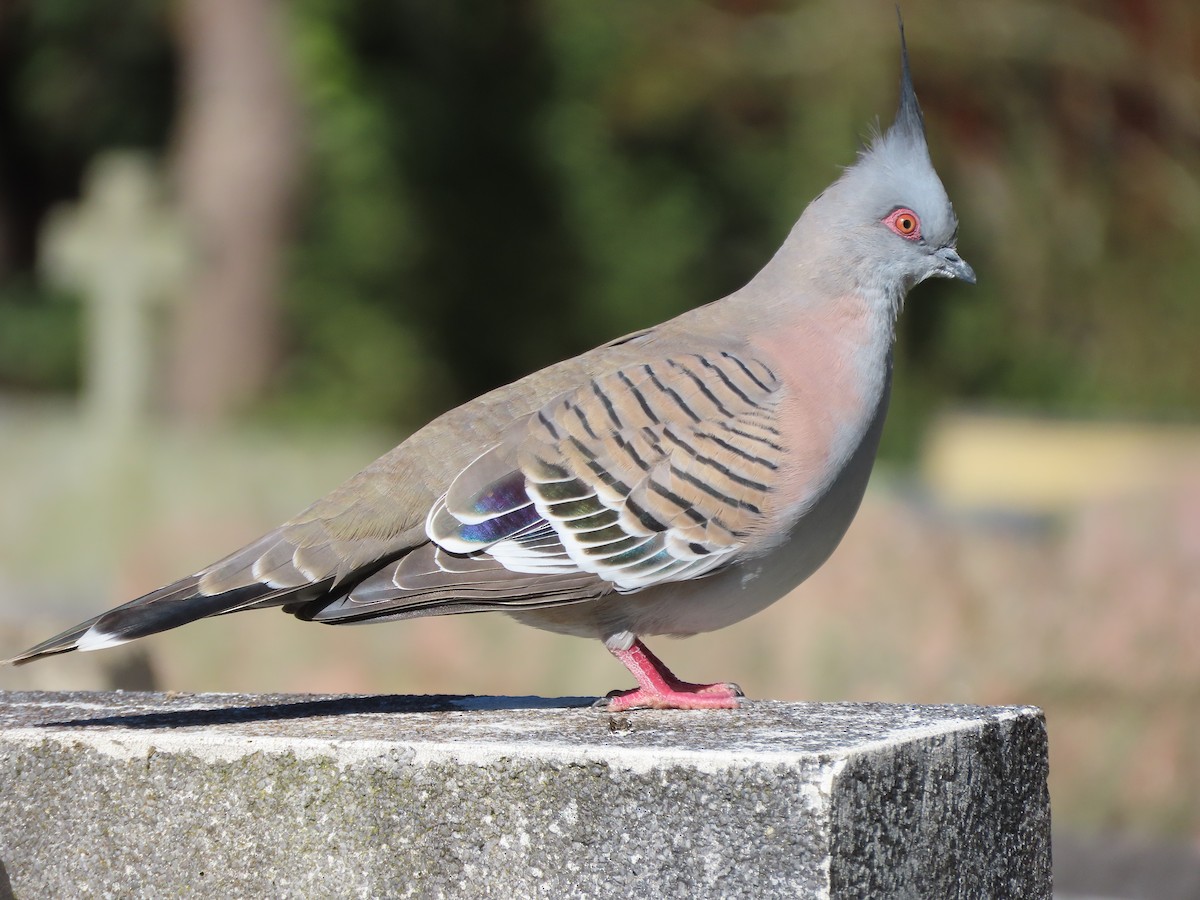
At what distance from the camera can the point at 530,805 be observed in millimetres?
2973

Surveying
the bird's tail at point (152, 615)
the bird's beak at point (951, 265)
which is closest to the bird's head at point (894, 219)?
the bird's beak at point (951, 265)

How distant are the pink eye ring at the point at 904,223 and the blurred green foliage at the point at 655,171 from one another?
13.5 meters

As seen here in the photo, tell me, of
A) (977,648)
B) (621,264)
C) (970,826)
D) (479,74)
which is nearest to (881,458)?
(621,264)

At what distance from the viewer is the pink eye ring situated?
3.92 metres

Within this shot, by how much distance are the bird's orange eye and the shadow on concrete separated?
4.38 ft

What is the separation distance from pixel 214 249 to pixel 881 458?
7.47m

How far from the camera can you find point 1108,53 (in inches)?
674

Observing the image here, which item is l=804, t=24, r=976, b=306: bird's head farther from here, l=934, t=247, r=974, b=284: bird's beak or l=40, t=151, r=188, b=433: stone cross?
l=40, t=151, r=188, b=433: stone cross

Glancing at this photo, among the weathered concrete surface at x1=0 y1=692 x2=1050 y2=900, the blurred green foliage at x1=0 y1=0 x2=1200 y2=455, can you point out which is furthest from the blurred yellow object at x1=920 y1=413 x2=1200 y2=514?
the weathered concrete surface at x1=0 y1=692 x2=1050 y2=900

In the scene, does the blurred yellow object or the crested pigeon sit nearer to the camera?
the crested pigeon

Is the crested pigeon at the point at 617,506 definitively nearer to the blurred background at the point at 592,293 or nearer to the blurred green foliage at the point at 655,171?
the blurred background at the point at 592,293

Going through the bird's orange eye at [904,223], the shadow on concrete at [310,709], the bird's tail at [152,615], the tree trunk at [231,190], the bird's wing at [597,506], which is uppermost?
the tree trunk at [231,190]

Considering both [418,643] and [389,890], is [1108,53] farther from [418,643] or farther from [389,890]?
[389,890]

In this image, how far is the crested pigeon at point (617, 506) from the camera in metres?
3.51
